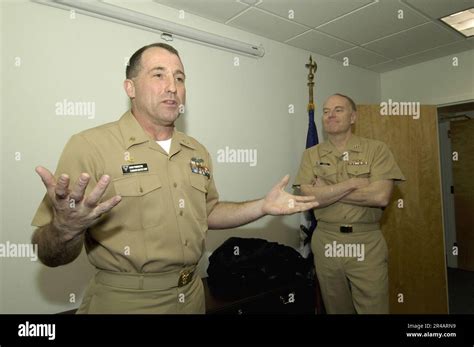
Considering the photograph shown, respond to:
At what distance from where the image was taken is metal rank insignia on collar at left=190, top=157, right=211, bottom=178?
4.24ft

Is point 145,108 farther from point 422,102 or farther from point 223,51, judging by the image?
point 422,102

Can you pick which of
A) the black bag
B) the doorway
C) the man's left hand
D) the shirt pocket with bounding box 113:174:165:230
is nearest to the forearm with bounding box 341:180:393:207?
the black bag

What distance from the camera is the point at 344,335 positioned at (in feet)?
2.62

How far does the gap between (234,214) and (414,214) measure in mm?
2264

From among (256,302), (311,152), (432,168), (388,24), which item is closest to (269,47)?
(388,24)

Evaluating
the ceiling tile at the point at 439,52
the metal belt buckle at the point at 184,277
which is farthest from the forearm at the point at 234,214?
the ceiling tile at the point at 439,52

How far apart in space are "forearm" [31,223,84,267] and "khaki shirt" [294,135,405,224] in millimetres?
1530

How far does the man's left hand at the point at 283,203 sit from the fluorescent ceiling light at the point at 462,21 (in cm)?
239

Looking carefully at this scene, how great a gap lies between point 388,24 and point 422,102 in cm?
125

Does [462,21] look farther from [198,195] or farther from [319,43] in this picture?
[198,195]

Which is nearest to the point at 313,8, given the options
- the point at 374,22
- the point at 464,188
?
the point at 374,22

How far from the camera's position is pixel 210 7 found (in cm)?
225

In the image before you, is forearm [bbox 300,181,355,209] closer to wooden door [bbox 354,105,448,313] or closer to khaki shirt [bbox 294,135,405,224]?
khaki shirt [bbox 294,135,405,224]

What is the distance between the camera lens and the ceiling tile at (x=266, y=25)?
2.38 metres
